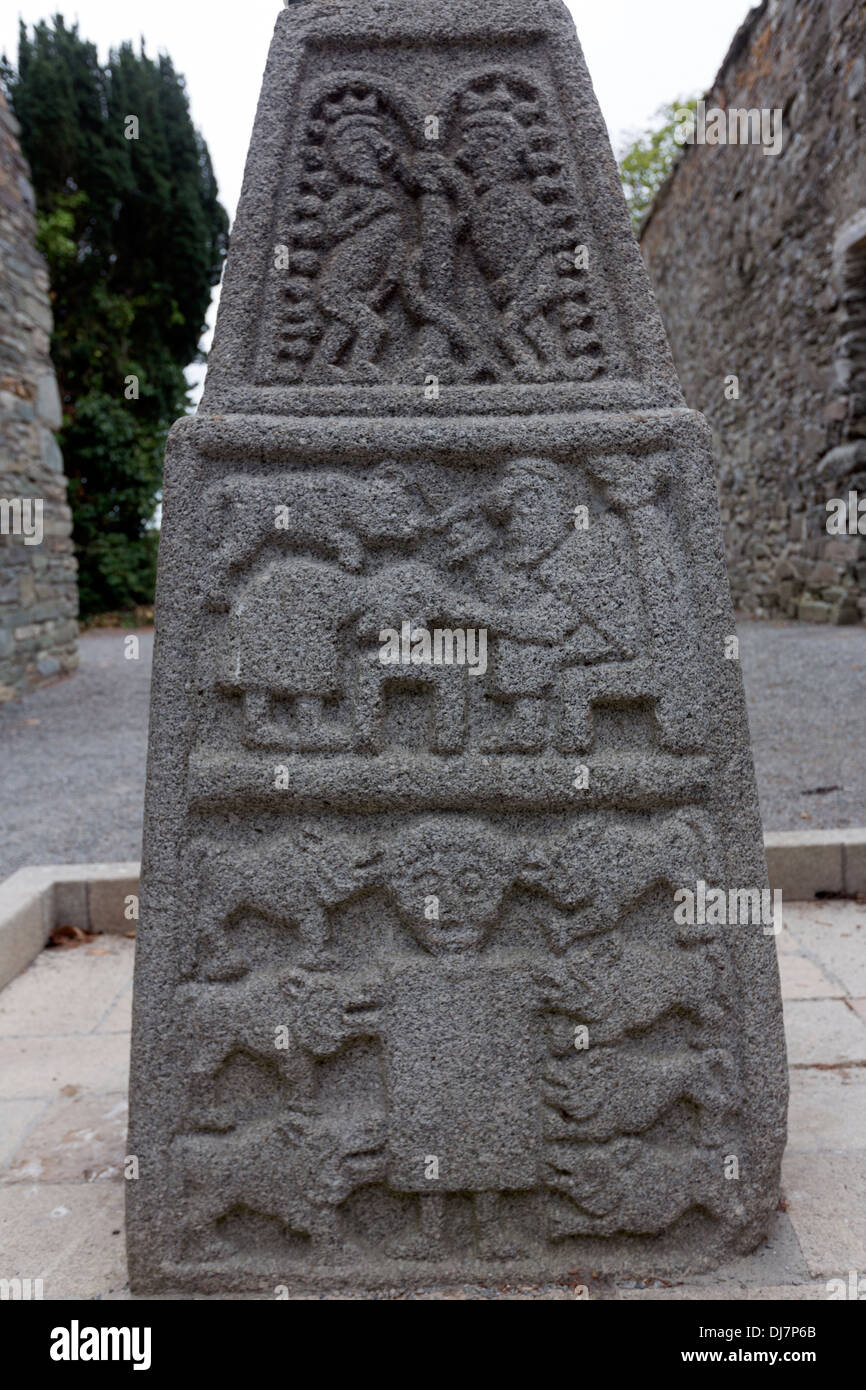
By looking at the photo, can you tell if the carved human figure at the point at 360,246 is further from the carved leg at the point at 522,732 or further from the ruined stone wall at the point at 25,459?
the ruined stone wall at the point at 25,459

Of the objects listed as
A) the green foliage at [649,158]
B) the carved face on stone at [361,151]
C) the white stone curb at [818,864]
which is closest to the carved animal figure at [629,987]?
the carved face on stone at [361,151]

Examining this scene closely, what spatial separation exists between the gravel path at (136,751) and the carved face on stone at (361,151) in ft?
9.86

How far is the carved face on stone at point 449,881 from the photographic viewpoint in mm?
1785

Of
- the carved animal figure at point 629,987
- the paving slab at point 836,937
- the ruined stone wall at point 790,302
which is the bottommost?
the paving slab at point 836,937

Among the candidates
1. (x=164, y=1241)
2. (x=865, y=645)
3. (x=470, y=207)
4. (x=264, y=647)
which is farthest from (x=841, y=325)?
(x=164, y=1241)

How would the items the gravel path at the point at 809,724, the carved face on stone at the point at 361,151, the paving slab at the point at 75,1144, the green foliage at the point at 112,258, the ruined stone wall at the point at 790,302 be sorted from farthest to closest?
the green foliage at the point at 112,258 → the ruined stone wall at the point at 790,302 → the gravel path at the point at 809,724 → the paving slab at the point at 75,1144 → the carved face on stone at the point at 361,151

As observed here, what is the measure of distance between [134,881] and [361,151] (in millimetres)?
2490

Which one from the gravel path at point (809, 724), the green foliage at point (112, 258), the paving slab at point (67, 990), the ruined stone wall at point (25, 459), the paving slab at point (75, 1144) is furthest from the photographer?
the green foliage at point (112, 258)

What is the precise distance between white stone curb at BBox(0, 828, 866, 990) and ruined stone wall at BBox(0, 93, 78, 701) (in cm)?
492

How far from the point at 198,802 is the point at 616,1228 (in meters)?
1.02

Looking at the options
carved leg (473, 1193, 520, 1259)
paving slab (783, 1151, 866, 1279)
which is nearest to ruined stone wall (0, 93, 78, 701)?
carved leg (473, 1193, 520, 1259)

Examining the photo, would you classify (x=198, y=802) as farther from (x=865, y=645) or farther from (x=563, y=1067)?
(x=865, y=645)

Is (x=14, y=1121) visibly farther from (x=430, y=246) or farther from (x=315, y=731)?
(x=430, y=246)
